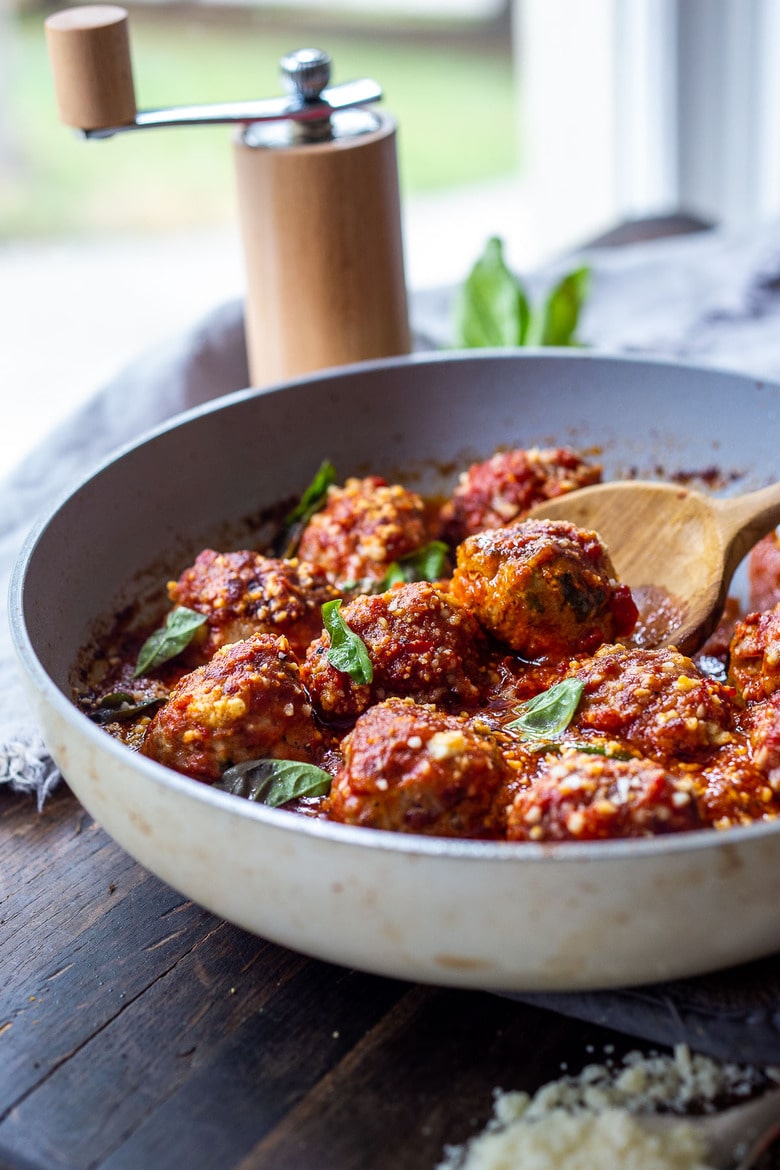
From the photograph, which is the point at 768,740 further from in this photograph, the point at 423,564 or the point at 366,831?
the point at 423,564

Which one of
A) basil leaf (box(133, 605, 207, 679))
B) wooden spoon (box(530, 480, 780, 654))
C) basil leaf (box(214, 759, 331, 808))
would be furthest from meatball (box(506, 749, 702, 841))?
basil leaf (box(133, 605, 207, 679))

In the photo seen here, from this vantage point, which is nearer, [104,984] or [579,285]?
[104,984]

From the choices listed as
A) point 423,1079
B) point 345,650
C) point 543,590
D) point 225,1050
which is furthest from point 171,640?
point 423,1079

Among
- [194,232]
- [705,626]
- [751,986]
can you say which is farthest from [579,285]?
[194,232]

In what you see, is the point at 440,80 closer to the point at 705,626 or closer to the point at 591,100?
the point at 591,100

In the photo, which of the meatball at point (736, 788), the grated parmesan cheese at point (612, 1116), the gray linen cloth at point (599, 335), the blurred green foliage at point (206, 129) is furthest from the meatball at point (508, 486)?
the blurred green foliage at point (206, 129)

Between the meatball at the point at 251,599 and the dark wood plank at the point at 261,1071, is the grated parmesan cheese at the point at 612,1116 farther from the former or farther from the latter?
the meatball at the point at 251,599
